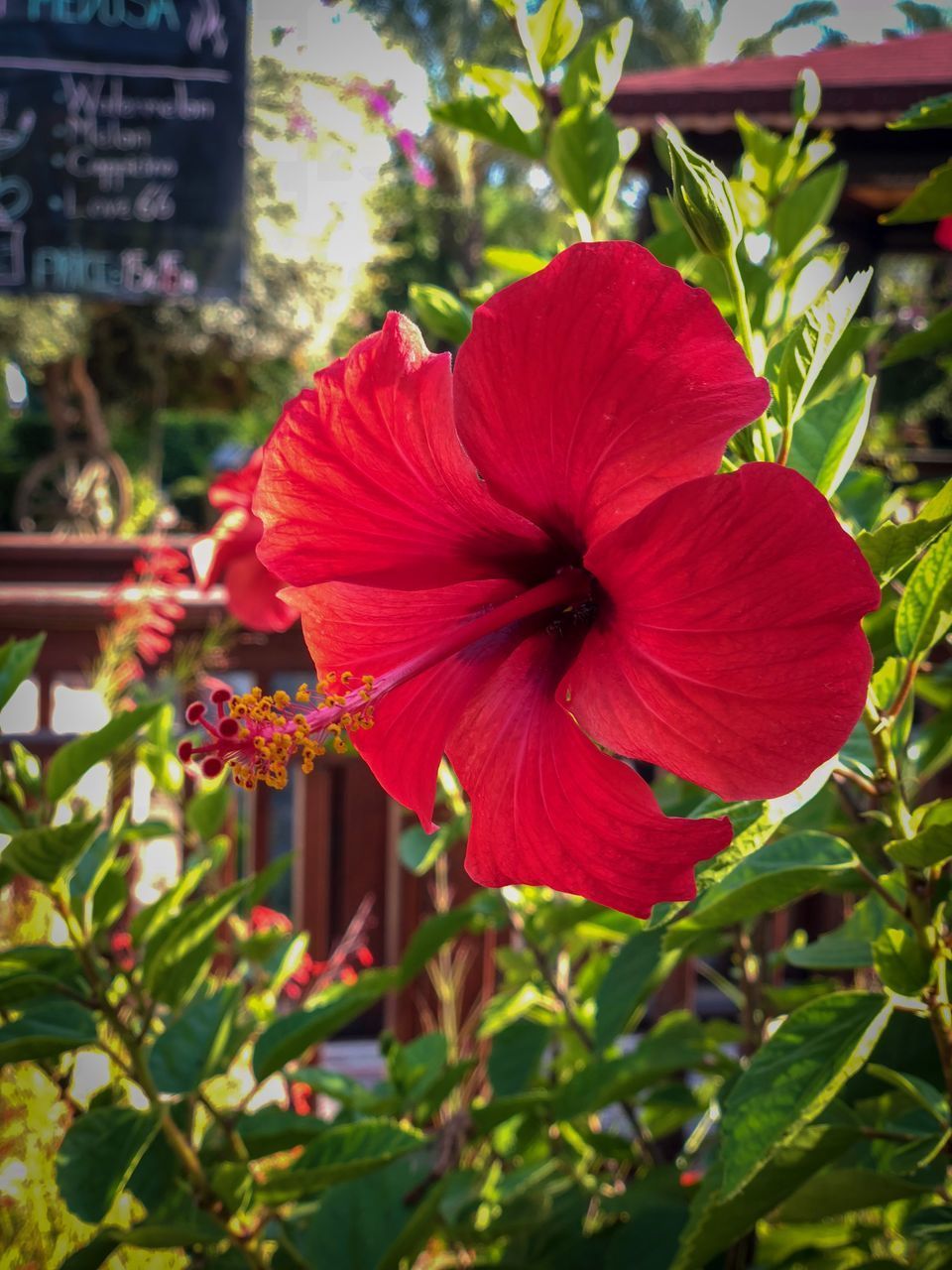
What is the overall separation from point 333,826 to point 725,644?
2.03m

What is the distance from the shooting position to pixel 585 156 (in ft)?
2.77

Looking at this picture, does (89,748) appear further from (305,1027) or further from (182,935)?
(305,1027)

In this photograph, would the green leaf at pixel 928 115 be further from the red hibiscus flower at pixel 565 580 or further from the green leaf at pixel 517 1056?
the green leaf at pixel 517 1056

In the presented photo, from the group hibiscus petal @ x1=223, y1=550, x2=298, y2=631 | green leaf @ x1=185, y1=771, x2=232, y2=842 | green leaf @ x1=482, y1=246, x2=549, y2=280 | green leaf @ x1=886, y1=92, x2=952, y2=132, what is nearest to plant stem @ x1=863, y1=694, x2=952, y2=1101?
green leaf @ x1=886, y1=92, x2=952, y2=132

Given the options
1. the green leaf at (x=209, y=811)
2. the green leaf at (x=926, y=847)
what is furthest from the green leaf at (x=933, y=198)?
the green leaf at (x=209, y=811)

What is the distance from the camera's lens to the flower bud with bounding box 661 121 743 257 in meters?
0.51

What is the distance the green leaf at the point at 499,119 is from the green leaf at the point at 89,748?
0.46m

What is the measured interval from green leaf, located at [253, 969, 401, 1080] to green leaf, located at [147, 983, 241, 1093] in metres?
0.04

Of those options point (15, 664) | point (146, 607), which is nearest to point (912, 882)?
point (15, 664)

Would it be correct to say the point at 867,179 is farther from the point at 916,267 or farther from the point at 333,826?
the point at 916,267

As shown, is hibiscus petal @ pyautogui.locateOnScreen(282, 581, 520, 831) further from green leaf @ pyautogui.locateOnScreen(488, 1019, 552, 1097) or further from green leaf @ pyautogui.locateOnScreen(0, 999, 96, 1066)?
green leaf @ pyautogui.locateOnScreen(488, 1019, 552, 1097)

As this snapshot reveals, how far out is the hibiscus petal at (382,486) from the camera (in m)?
0.54

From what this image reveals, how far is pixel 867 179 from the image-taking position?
4.23 meters

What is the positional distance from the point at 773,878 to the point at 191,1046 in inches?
18.7
